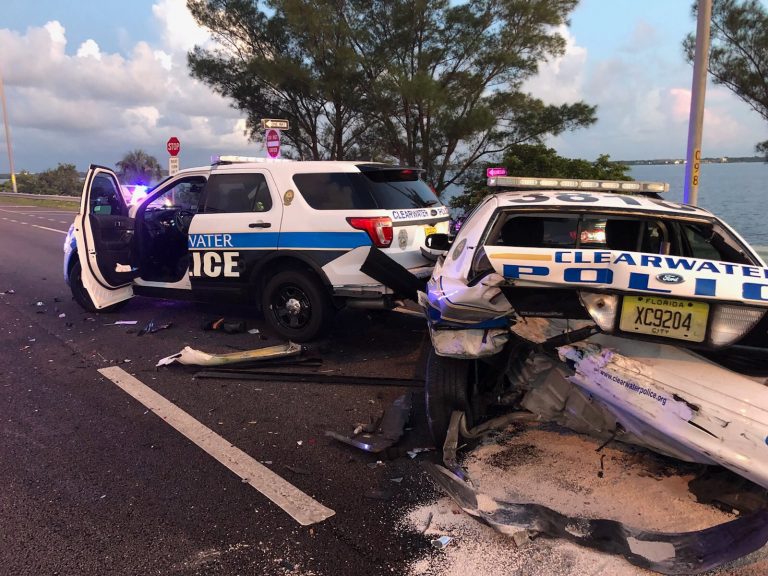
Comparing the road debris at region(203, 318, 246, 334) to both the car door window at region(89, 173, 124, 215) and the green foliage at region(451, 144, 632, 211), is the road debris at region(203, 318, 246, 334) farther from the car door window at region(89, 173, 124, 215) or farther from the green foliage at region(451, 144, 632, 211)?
the green foliage at region(451, 144, 632, 211)

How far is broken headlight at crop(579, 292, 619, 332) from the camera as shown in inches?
107

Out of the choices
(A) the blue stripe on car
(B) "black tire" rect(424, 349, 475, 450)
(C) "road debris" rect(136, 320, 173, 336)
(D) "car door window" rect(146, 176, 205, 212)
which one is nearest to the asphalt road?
(C) "road debris" rect(136, 320, 173, 336)

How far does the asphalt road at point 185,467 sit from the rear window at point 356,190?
4.95ft

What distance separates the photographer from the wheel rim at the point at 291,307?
19.9 feet

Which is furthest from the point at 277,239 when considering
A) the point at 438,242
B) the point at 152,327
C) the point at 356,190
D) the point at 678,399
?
the point at 678,399

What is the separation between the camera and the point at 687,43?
11344mm

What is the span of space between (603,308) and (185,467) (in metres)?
2.68

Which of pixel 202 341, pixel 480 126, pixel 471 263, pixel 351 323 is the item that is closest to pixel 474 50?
pixel 480 126

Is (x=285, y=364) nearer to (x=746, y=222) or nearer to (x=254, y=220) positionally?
(x=254, y=220)

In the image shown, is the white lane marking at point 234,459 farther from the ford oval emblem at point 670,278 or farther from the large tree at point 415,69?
the large tree at point 415,69

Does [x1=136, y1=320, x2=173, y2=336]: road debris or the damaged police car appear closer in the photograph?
the damaged police car

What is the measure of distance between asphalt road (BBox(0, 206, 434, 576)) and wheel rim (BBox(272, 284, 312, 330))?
315mm

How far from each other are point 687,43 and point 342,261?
32.0ft

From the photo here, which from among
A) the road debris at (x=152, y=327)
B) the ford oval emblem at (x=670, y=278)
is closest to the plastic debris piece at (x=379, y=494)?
the ford oval emblem at (x=670, y=278)
